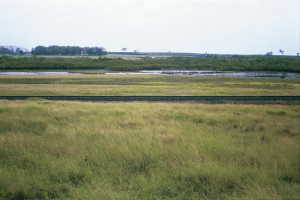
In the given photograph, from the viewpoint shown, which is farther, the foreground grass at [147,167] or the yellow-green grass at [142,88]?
the yellow-green grass at [142,88]

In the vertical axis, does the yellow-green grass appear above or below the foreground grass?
below

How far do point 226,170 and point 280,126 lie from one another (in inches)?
289

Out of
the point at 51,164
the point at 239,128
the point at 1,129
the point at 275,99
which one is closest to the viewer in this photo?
the point at 51,164

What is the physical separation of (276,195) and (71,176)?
3.74 metres

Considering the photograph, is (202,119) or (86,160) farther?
(202,119)

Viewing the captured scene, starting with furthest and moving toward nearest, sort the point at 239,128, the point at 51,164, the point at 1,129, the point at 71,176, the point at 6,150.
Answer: the point at 239,128
the point at 1,129
the point at 6,150
the point at 51,164
the point at 71,176

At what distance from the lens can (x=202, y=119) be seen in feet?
46.8

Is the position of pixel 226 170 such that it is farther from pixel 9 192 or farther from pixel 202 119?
pixel 202 119

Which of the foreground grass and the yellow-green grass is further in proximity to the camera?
the yellow-green grass

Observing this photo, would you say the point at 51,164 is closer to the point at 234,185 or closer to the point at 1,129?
the point at 234,185

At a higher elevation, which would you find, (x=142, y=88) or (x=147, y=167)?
(x=147, y=167)

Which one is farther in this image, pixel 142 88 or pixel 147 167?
pixel 142 88

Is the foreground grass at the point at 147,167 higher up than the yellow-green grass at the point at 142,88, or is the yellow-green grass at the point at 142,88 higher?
the foreground grass at the point at 147,167

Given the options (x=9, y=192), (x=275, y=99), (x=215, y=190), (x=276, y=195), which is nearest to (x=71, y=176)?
(x=9, y=192)
